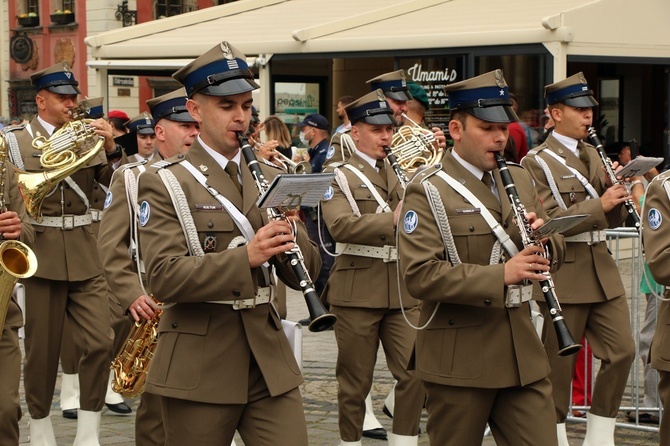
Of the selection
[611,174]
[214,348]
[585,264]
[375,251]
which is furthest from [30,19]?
[214,348]

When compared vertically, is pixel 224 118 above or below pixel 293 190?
above

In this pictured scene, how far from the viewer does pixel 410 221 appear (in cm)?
576

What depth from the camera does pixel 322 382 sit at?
10461 mm

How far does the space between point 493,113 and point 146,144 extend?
4.40 metres

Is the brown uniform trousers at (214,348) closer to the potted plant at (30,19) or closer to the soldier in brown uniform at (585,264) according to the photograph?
the soldier in brown uniform at (585,264)

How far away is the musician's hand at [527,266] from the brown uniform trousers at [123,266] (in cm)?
222

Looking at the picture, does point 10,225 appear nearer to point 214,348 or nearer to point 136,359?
point 136,359

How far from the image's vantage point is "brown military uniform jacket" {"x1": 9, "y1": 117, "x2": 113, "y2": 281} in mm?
8648

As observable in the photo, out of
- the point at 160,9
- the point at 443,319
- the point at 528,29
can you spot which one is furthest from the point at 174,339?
the point at 160,9

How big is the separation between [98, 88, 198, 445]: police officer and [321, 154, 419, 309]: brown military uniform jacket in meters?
1.06

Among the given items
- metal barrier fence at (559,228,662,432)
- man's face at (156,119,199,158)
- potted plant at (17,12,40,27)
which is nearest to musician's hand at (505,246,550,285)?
man's face at (156,119,199,158)

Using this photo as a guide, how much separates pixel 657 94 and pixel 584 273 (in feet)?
39.9

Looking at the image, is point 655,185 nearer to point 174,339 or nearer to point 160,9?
point 174,339

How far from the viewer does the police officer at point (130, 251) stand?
22.9 ft
